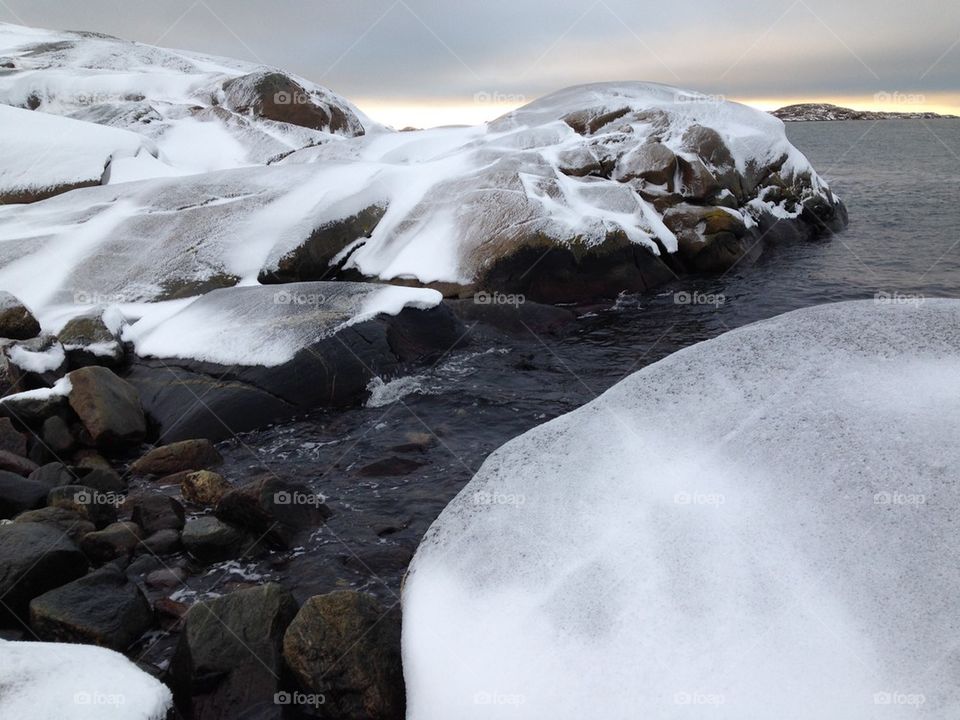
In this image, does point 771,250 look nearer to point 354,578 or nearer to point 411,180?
point 411,180

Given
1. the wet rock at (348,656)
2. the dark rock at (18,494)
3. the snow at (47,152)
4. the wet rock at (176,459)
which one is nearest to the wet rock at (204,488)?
the wet rock at (176,459)

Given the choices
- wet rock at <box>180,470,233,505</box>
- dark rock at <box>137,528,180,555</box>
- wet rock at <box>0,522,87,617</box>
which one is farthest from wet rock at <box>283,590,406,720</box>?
wet rock at <box>180,470,233,505</box>

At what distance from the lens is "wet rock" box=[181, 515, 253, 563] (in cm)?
752

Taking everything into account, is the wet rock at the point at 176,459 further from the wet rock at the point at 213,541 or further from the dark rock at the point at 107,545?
the wet rock at the point at 213,541

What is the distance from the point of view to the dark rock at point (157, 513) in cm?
797

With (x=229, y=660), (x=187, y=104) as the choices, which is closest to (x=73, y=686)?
(x=229, y=660)

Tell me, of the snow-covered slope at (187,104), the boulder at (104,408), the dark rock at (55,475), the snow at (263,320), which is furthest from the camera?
the snow-covered slope at (187,104)

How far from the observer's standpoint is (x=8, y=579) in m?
6.41

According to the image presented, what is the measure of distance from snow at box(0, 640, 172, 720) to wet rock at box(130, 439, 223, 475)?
15.7ft

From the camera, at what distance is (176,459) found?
31.4ft

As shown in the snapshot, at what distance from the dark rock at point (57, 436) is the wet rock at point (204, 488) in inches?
94.6

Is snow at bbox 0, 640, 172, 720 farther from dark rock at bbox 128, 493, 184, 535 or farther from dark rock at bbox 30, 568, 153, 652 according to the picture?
dark rock at bbox 128, 493, 184, 535

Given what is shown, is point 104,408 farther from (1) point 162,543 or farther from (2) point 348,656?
(2) point 348,656

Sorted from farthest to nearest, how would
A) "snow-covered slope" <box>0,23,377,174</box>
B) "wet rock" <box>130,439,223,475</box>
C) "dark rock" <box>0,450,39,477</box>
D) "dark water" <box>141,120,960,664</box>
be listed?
1. "snow-covered slope" <box>0,23,377,174</box>
2. "wet rock" <box>130,439,223,475</box>
3. "dark rock" <box>0,450,39,477</box>
4. "dark water" <box>141,120,960,664</box>
